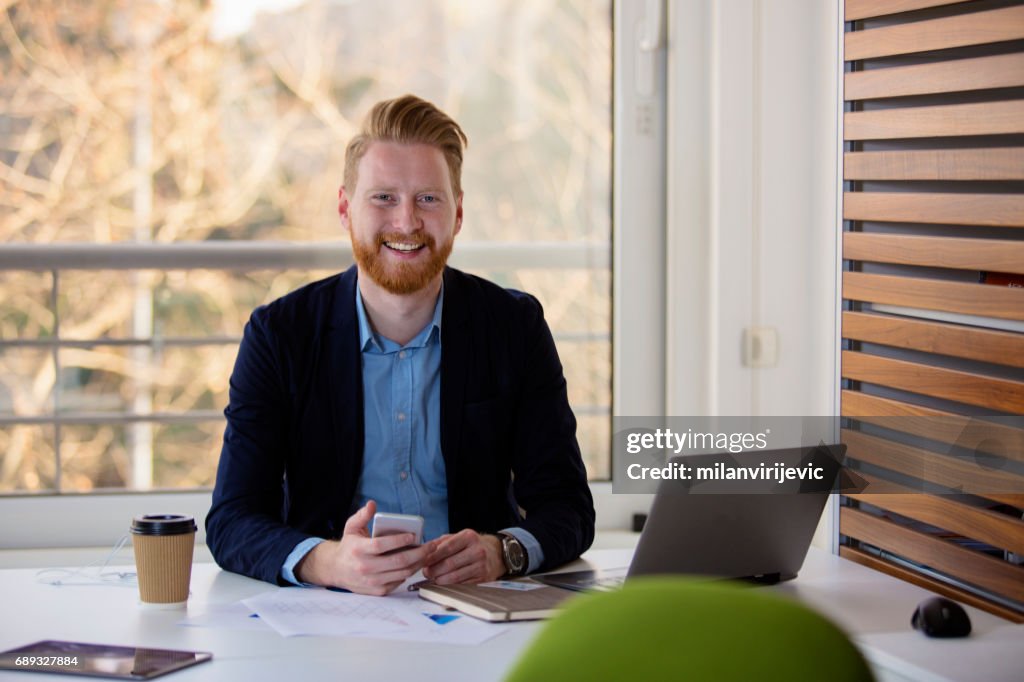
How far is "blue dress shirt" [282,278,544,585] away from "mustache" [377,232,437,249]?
111mm

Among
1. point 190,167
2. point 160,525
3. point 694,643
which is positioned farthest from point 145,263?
point 694,643

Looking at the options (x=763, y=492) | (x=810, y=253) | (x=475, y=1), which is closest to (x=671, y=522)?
(x=763, y=492)

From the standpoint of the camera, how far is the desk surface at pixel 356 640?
1410 mm

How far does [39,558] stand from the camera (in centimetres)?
311

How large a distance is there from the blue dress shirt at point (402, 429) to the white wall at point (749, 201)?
119cm

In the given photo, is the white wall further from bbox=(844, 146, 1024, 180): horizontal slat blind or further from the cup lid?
the cup lid

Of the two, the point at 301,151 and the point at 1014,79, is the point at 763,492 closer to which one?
the point at 1014,79

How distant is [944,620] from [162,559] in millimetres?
1034

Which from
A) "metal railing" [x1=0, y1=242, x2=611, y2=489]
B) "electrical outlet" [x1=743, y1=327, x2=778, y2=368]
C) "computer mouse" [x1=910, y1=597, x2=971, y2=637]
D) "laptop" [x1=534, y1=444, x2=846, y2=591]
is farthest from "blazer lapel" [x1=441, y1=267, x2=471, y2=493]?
"electrical outlet" [x1=743, y1=327, x2=778, y2=368]

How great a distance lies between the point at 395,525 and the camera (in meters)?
1.77

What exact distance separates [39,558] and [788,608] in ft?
9.13

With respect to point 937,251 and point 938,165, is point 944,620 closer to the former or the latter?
point 937,251

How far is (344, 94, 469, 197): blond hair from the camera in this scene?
2.28m

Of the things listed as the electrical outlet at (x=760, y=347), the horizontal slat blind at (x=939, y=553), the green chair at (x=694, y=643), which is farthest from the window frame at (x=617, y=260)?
the green chair at (x=694, y=643)
